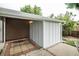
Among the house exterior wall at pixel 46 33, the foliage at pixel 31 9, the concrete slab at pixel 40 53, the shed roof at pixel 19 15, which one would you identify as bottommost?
the concrete slab at pixel 40 53

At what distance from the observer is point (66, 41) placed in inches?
144

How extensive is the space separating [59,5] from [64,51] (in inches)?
42.6

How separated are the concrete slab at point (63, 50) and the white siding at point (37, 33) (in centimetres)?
31

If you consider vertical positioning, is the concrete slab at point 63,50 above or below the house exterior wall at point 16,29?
below

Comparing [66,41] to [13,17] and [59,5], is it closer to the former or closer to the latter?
[59,5]

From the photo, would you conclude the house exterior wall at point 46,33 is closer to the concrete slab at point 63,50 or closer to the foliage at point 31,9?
the concrete slab at point 63,50

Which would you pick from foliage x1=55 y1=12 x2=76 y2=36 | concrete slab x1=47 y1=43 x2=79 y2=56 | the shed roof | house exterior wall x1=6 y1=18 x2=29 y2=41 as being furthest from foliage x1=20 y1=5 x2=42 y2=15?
concrete slab x1=47 y1=43 x2=79 y2=56

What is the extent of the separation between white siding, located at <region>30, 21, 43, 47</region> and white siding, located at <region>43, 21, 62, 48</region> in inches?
3.8

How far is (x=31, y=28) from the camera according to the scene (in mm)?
3633

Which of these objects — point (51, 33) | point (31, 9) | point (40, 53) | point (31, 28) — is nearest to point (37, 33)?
point (31, 28)

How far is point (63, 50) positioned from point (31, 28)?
A: 0.92 metres

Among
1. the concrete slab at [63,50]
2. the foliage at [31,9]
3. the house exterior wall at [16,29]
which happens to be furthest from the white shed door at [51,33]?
the house exterior wall at [16,29]

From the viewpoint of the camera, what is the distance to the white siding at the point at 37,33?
143 inches

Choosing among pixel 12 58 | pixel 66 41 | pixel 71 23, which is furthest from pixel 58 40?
pixel 12 58
